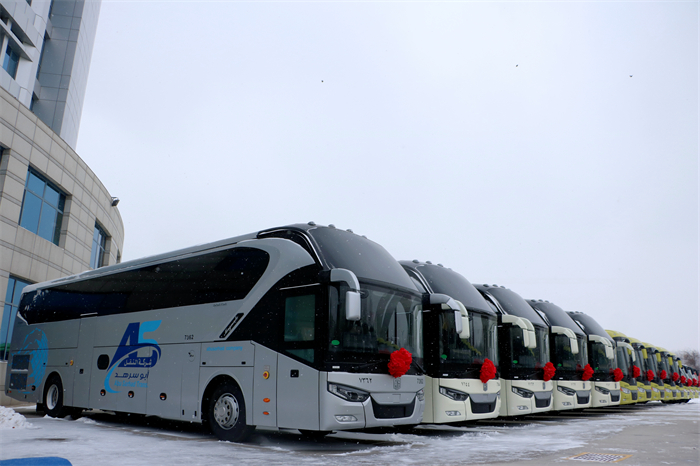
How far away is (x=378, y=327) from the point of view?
877 cm

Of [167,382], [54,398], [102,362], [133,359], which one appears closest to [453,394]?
[167,382]

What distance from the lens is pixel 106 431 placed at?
1085 centimetres

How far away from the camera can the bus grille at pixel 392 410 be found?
27.7 ft

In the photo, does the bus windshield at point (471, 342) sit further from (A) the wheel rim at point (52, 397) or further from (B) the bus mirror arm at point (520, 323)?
(A) the wheel rim at point (52, 397)

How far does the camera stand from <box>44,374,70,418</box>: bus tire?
13812 millimetres

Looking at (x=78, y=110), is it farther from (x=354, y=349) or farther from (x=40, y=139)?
(x=354, y=349)

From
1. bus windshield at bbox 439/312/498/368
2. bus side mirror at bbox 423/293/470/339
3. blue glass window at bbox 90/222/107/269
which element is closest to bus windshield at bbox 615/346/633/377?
bus windshield at bbox 439/312/498/368

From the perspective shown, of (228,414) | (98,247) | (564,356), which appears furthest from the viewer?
(98,247)

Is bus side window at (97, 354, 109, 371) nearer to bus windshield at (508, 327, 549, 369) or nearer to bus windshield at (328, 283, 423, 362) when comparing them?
bus windshield at (328, 283, 423, 362)

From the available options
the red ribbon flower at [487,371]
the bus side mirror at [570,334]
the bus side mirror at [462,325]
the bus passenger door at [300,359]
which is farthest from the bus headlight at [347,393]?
the bus side mirror at [570,334]

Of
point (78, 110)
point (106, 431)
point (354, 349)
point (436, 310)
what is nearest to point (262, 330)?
point (354, 349)

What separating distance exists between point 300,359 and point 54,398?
9273 millimetres

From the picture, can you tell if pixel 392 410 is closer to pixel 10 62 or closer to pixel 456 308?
pixel 456 308

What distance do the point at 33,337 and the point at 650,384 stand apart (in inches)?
952
